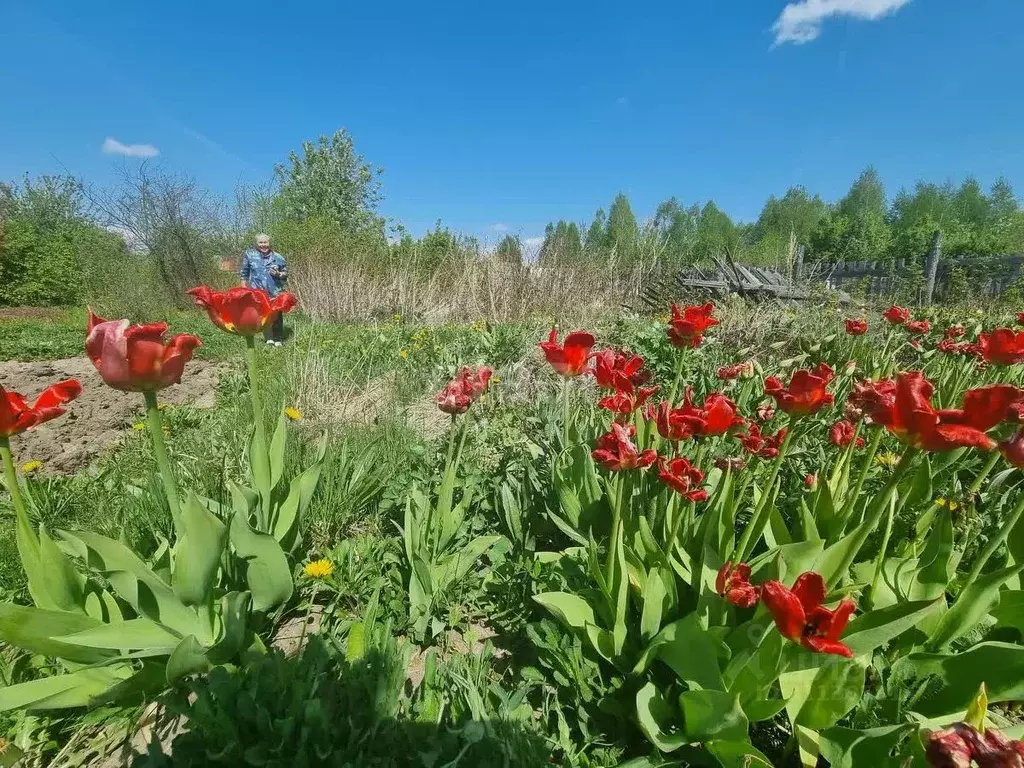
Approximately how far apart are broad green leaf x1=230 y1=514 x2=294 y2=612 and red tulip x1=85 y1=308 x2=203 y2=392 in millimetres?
378

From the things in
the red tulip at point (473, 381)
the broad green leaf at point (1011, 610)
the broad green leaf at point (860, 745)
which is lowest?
the broad green leaf at point (860, 745)

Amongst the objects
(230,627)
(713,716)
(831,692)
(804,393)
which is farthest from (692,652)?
(230,627)

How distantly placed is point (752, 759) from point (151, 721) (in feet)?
4.81

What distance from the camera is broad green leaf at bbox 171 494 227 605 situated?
1.13 metres

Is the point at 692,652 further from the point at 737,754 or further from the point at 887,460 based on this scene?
the point at 887,460

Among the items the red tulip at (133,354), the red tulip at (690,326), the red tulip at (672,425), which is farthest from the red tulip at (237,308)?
the red tulip at (690,326)

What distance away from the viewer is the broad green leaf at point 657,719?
107 cm

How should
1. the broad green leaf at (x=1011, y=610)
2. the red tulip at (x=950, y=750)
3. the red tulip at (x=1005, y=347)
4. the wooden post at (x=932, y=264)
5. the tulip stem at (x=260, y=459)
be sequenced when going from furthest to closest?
the wooden post at (x=932, y=264), the red tulip at (x=1005, y=347), the tulip stem at (x=260, y=459), the broad green leaf at (x=1011, y=610), the red tulip at (x=950, y=750)

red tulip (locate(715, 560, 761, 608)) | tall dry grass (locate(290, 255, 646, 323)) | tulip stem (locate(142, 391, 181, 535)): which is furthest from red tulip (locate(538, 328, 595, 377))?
tall dry grass (locate(290, 255, 646, 323))

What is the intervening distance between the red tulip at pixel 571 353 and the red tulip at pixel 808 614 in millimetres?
1014

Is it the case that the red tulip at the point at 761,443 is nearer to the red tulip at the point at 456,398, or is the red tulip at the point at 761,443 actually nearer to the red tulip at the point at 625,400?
the red tulip at the point at 625,400

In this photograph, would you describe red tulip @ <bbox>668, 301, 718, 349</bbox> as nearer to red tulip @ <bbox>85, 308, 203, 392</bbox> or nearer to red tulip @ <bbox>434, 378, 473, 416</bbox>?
red tulip @ <bbox>434, 378, 473, 416</bbox>

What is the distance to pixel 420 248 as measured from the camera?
41.4 feet

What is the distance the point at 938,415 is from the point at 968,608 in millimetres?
609
